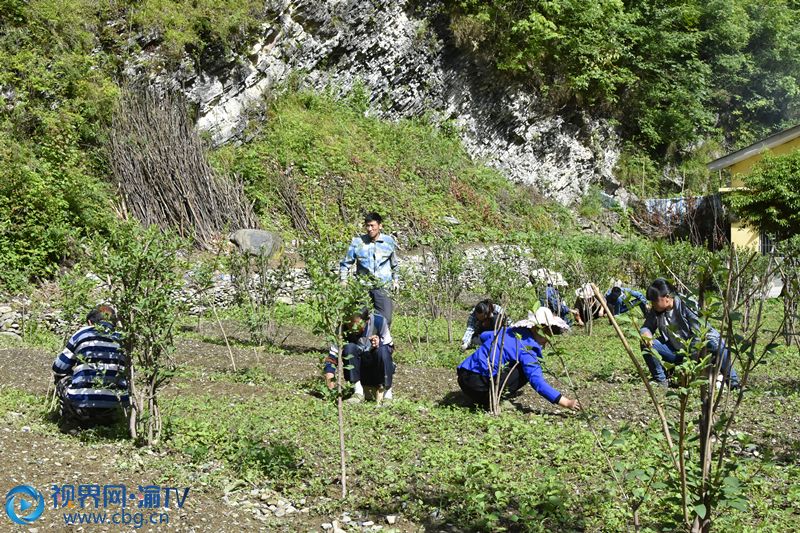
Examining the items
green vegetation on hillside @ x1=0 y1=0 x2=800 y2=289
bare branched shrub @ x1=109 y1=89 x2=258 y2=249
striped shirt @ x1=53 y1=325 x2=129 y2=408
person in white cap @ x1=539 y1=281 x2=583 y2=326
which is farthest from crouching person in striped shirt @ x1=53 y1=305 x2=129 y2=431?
bare branched shrub @ x1=109 y1=89 x2=258 y2=249

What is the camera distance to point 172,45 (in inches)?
652

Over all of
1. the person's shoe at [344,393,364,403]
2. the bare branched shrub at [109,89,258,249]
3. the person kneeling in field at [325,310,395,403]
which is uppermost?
the bare branched shrub at [109,89,258,249]

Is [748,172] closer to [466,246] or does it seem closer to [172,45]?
[466,246]

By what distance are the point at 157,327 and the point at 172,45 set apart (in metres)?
13.1

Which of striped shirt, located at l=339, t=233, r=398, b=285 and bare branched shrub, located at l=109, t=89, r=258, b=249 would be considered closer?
striped shirt, located at l=339, t=233, r=398, b=285

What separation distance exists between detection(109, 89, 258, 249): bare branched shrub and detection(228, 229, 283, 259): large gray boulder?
427mm

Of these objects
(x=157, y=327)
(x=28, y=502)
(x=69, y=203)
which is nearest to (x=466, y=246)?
(x=69, y=203)

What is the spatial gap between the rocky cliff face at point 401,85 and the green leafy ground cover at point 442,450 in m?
11.5

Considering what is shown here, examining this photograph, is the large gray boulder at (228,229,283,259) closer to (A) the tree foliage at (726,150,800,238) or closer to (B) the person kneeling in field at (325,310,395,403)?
(B) the person kneeling in field at (325,310,395,403)

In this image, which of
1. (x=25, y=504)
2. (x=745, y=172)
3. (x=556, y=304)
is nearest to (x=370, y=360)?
(x=25, y=504)

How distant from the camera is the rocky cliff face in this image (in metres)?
17.8

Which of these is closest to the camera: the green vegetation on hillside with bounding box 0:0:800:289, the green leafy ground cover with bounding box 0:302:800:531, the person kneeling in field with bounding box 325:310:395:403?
the green leafy ground cover with bounding box 0:302:800:531

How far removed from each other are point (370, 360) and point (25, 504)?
318cm

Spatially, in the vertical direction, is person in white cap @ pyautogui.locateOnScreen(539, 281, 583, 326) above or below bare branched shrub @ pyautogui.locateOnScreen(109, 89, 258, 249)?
below
